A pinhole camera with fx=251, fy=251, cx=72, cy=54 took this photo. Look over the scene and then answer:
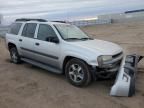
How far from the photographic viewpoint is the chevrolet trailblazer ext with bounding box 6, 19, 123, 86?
648 centimetres

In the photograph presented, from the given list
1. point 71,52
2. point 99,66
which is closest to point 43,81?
point 71,52

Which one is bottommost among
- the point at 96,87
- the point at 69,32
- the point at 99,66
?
the point at 96,87

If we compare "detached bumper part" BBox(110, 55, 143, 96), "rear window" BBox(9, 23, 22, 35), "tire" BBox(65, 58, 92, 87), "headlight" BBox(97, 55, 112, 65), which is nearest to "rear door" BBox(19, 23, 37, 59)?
"rear window" BBox(9, 23, 22, 35)

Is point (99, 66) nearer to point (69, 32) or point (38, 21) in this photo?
point (69, 32)

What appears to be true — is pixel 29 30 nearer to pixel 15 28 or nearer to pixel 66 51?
pixel 15 28

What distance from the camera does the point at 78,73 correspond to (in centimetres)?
677

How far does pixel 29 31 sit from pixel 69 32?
5.54ft

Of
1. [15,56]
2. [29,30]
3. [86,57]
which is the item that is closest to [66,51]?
[86,57]

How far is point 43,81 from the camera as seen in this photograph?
7.43 meters

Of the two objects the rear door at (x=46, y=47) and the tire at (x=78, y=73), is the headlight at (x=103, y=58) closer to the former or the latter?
the tire at (x=78, y=73)

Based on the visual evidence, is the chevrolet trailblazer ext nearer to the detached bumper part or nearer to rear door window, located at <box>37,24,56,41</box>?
rear door window, located at <box>37,24,56,41</box>

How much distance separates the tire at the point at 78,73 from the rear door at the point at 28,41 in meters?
1.90

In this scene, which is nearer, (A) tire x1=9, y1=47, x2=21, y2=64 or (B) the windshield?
(B) the windshield

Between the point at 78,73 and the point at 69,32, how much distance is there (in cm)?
167
